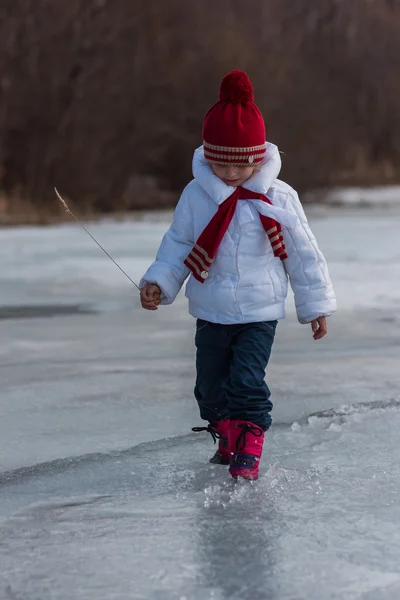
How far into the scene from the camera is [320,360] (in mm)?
6074

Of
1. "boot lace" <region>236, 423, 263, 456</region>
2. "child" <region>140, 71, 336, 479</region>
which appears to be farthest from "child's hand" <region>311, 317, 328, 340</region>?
"boot lace" <region>236, 423, 263, 456</region>

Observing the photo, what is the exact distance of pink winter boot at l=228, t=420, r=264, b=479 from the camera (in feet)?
12.8

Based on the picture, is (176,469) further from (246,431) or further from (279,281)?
(279,281)

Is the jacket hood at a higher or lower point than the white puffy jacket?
higher

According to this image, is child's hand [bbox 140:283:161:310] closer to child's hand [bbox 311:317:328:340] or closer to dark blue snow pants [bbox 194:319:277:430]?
dark blue snow pants [bbox 194:319:277:430]

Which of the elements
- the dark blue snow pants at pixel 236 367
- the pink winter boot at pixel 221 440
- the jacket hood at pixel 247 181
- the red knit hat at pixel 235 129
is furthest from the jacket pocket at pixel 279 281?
the pink winter boot at pixel 221 440

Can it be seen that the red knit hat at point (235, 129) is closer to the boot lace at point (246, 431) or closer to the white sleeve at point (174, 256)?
the white sleeve at point (174, 256)

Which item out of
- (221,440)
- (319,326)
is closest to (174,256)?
(319,326)

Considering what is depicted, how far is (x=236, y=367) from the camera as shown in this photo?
399cm

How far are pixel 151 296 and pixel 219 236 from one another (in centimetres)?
32

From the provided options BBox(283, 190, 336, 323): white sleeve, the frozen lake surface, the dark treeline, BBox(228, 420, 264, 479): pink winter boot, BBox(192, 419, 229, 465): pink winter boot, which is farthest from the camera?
the dark treeline

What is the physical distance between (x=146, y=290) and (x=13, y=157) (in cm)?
1434

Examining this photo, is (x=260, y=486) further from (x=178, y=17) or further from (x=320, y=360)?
(x=178, y=17)

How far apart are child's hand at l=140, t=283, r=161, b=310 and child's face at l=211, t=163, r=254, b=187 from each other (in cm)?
42
